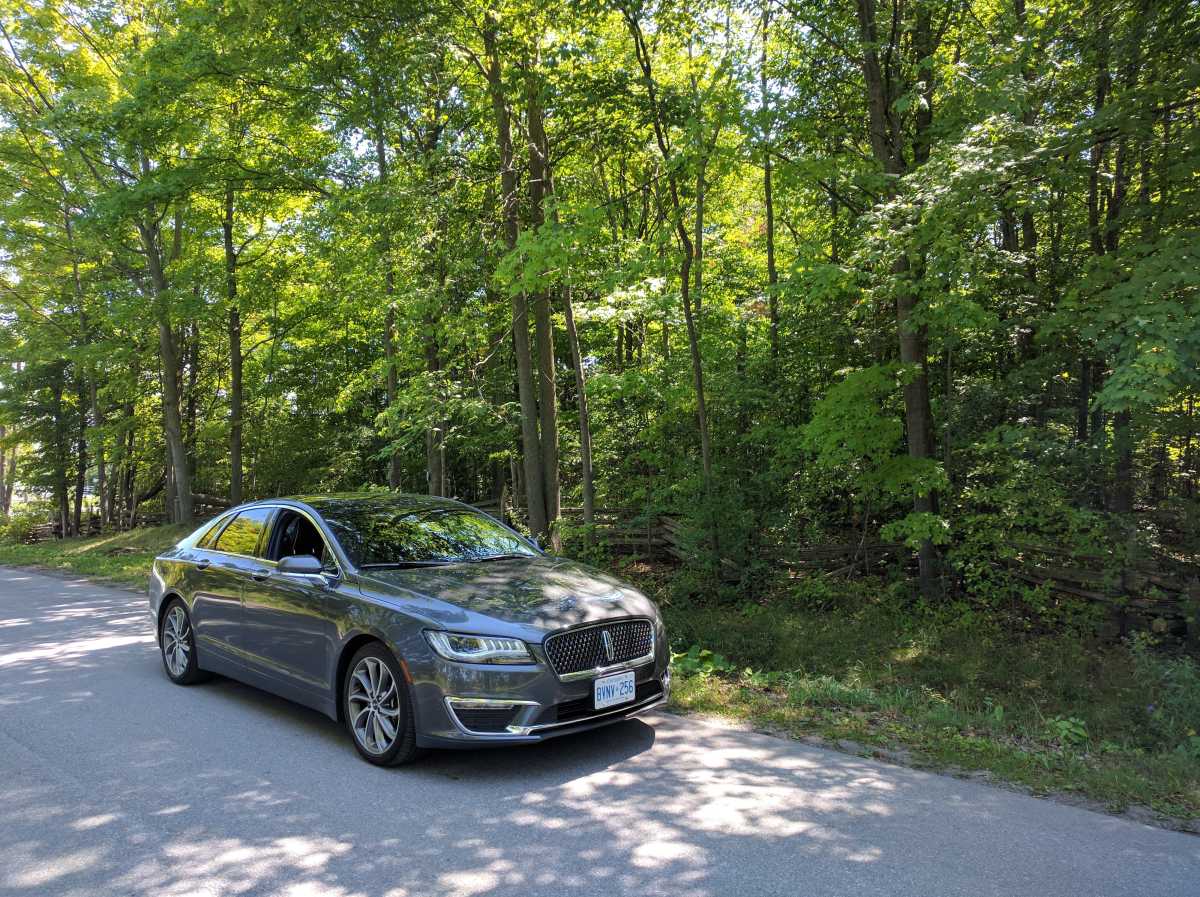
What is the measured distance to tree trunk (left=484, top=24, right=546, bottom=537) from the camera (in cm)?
1155

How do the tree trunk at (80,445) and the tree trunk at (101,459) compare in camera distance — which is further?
the tree trunk at (80,445)

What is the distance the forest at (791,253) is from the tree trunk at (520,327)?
6cm

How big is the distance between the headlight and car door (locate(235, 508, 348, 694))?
0.91m

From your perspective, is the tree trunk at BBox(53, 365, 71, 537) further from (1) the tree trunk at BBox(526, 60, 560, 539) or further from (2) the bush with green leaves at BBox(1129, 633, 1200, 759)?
(2) the bush with green leaves at BBox(1129, 633, 1200, 759)

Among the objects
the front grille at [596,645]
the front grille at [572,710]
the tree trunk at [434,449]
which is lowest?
the front grille at [572,710]

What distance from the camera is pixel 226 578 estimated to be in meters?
6.32

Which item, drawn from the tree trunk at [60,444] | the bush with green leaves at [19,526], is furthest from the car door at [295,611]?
the bush with green leaves at [19,526]

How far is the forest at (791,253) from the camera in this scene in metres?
8.15

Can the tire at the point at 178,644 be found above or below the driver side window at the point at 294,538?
below

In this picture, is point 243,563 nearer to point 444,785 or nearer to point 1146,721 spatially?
point 444,785

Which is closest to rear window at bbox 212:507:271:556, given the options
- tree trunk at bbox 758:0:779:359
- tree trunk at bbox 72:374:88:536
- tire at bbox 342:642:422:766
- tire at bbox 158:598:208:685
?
tire at bbox 158:598:208:685

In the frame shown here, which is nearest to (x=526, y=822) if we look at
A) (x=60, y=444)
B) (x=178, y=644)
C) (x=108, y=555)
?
(x=178, y=644)

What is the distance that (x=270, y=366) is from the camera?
25141mm

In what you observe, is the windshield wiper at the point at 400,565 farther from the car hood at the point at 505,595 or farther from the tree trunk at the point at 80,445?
the tree trunk at the point at 80,445
